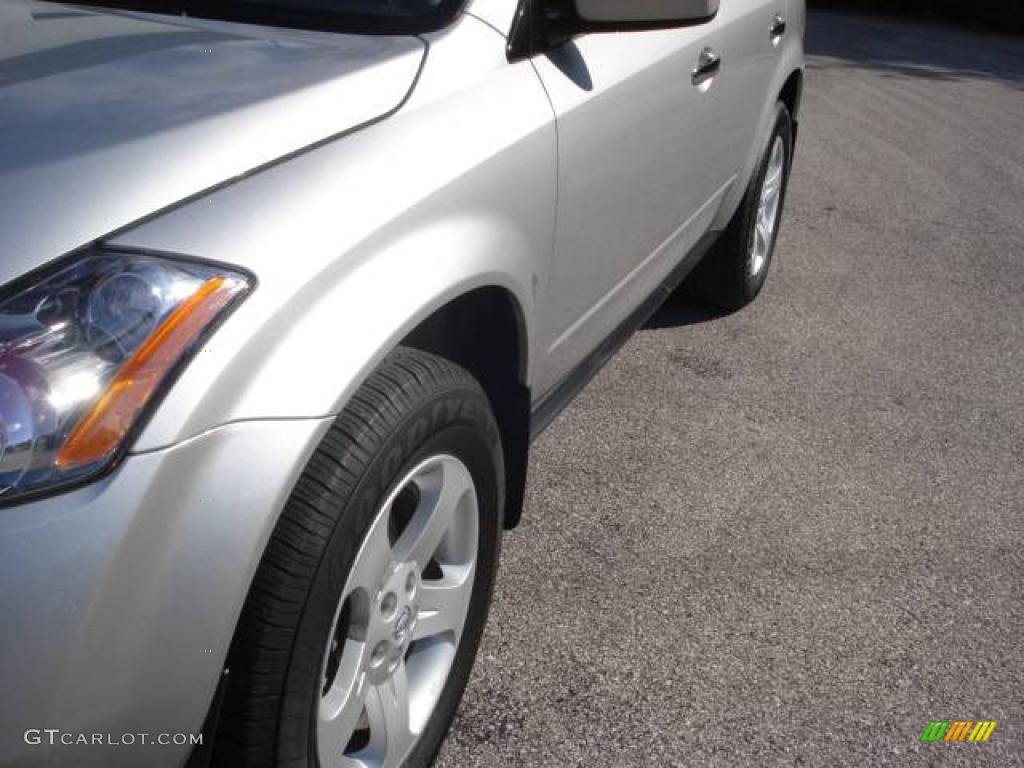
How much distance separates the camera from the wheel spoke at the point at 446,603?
2.13 m

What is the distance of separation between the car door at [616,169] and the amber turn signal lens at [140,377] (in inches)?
39.1

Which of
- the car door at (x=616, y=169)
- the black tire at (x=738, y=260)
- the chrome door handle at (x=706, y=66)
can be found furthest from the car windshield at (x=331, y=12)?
the black tire at (x=738, y=260)

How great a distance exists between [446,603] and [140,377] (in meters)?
0.89

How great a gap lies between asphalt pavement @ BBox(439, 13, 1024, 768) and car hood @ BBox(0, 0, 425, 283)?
1.25m

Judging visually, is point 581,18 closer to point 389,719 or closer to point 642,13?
point 642,13

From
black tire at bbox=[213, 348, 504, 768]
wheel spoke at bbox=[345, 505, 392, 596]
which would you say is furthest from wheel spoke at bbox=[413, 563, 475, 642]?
black tire at bbox=[213, 348, 504, 768]

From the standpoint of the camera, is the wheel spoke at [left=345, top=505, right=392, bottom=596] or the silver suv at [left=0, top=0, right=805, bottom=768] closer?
the silver suv at [left=0, top=0, right=805, bottom=768]

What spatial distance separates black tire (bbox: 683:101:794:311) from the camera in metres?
4.36

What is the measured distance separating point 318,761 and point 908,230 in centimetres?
515

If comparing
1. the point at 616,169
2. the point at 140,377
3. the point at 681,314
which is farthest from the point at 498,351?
the point at 681,314

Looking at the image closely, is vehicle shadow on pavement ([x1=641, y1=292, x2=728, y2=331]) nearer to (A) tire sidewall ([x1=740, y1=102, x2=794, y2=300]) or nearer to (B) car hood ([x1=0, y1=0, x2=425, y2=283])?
(A) tire sidewall ([x1=740, y1=102, x2=794, y2=300])

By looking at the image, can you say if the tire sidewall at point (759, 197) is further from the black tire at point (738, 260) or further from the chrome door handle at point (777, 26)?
the chrome door handle at point (777, 26)

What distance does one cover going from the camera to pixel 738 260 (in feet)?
14.7

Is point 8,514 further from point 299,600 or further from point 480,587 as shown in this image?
point 480,587
